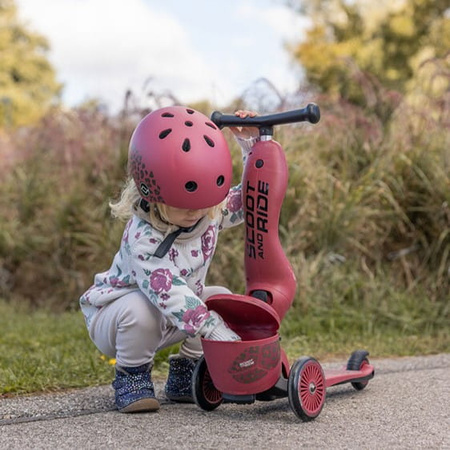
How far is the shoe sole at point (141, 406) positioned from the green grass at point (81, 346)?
0.55 m

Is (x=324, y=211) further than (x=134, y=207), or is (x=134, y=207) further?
(x=324, y=211)

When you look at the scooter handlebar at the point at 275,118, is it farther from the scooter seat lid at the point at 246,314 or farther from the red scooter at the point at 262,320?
the scooter seat lid at the point at 246,314

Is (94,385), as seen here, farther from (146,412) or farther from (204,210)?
(204,210)

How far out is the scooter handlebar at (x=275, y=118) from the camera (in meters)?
2.71

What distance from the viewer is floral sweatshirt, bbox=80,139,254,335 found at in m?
2.54

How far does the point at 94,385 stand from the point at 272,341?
1.06m

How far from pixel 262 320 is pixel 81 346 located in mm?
1764

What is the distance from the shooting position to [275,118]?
9.19 ft

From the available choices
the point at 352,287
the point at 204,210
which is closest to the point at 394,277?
the point at 352,287

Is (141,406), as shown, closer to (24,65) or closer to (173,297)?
(173,297)

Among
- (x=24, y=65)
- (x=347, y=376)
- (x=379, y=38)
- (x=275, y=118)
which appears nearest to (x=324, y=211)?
(x=347, y=376)

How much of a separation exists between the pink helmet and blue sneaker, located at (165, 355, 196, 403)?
74cm

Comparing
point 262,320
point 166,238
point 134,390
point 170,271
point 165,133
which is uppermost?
point 165,133

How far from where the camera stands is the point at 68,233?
592 cm
